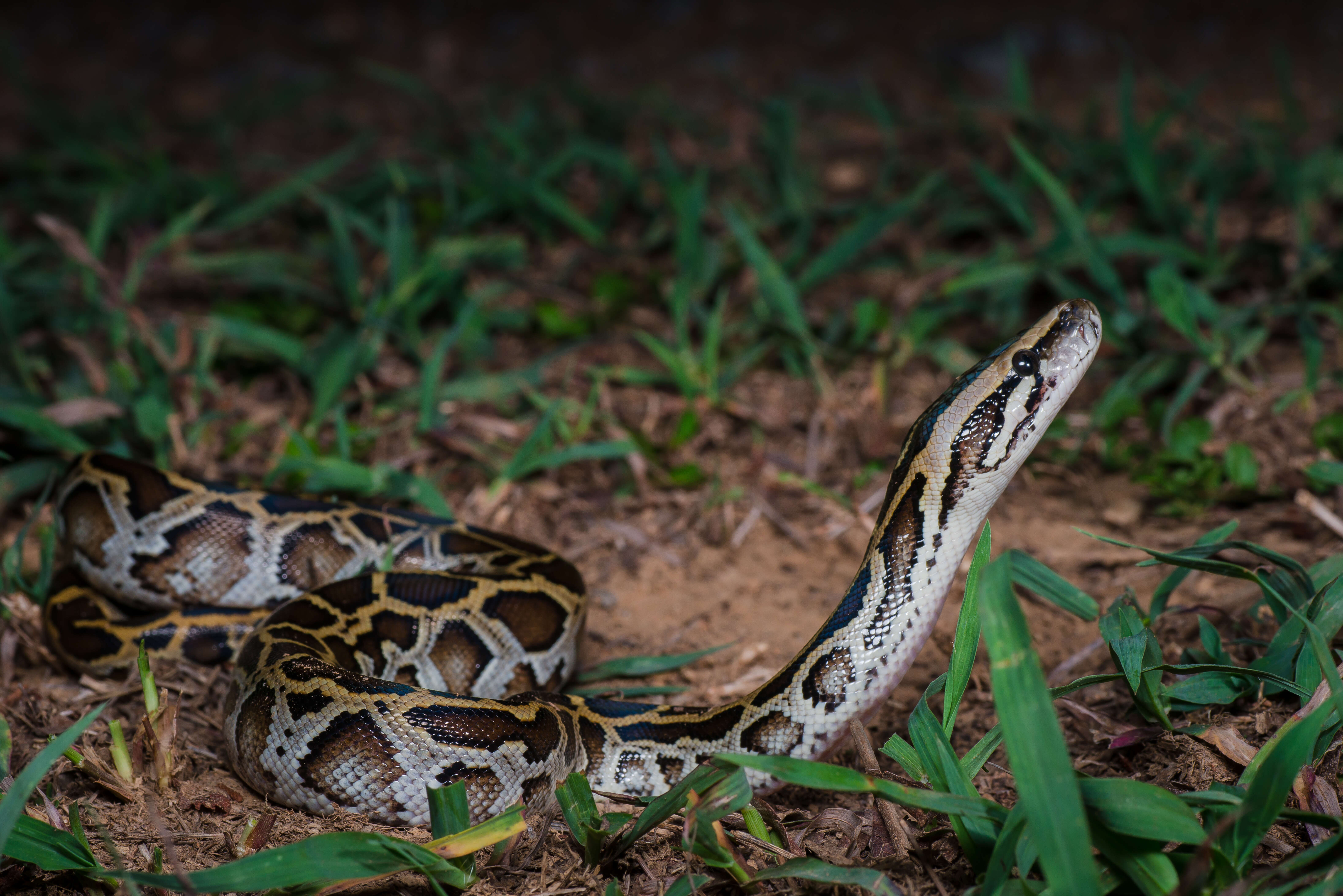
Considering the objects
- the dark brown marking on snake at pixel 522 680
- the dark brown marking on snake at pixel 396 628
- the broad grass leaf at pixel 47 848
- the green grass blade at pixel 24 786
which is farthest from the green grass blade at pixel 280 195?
the green grass blade at pixel 24 786

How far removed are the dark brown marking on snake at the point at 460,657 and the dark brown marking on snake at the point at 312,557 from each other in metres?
0.82

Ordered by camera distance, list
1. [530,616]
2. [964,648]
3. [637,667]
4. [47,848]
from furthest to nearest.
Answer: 1. [637,667]
2. [530,616]
3. [964,648]
4. [47,848]

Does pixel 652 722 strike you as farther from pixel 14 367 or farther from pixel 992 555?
pixel 14 367

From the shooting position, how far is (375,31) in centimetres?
1048

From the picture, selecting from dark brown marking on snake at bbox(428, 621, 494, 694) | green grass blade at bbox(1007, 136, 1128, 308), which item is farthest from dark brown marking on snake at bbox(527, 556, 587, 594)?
green grass blade at bbox(1007, 136, 1128, 308)

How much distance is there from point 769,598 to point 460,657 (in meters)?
1.45

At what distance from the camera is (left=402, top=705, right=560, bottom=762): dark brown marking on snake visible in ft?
10.8

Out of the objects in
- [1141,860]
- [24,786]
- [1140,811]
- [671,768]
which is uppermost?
[1140,811]

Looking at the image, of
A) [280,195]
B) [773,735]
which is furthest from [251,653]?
[280,195]

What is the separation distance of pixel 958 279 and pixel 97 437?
4741 millimetres

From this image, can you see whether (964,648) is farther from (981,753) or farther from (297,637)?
(297,637)

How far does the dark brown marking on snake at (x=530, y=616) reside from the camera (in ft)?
13.4

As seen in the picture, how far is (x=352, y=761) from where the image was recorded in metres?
3.28

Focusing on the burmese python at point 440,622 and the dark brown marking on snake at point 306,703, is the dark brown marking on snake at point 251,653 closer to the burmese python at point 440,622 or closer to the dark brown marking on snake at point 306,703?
the burmese python at point 440,622
